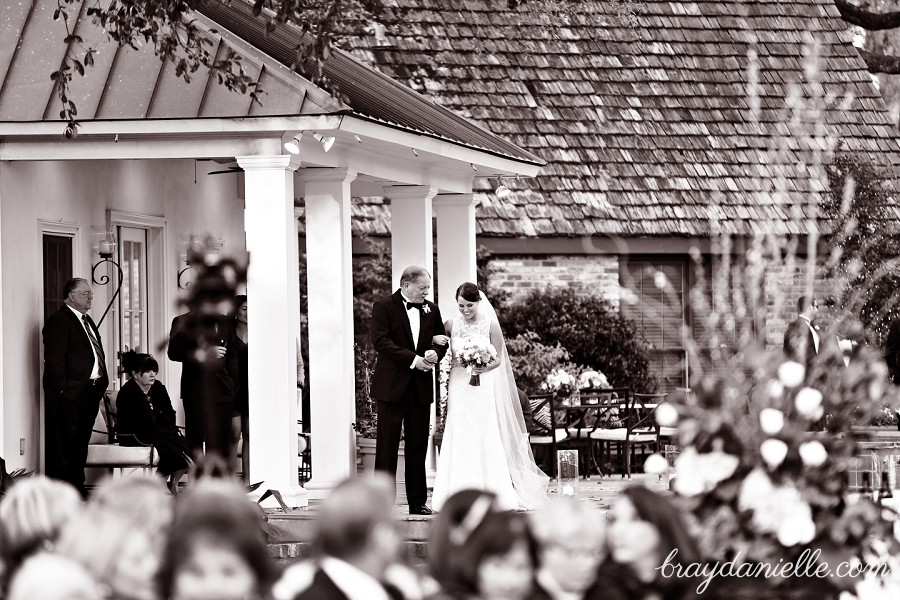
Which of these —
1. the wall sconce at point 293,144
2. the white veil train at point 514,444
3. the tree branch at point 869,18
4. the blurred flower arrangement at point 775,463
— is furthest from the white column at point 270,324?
the tree branch at point 869,18

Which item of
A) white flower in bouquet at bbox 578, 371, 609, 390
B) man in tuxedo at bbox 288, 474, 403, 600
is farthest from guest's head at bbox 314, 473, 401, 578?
white flower in bouquet at bbox 578, 371, 609, 390

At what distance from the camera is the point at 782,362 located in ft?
19.3

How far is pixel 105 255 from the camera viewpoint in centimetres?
1270

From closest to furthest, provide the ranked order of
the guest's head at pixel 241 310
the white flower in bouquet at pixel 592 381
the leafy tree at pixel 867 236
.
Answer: the guest's head at pixel 241 310 → the white flower in bouquet at pixel 592 381 → the leafy tree at pixel 867 236

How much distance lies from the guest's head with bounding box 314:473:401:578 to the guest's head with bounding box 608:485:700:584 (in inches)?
30.4

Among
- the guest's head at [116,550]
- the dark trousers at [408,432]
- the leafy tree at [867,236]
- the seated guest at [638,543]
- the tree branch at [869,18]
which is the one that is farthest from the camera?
the leafy tree at [867,236]

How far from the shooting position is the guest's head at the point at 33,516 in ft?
14.6

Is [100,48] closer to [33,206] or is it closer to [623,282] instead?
[33,206]

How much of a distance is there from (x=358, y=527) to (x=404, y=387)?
7141 millimetres

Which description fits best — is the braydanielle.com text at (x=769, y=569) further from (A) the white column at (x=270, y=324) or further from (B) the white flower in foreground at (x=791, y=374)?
(A) the white column at (x=270, y=324)

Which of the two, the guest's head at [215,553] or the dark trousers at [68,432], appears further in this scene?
the dark trousers at [68,432]

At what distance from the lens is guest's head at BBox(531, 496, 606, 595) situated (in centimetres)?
441

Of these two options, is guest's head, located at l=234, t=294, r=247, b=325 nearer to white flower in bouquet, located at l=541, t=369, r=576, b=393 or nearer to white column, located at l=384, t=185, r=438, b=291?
white column, located at l=384, t=185, r=438, b=291

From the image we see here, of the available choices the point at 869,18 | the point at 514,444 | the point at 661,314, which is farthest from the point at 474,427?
the point at 661,314
